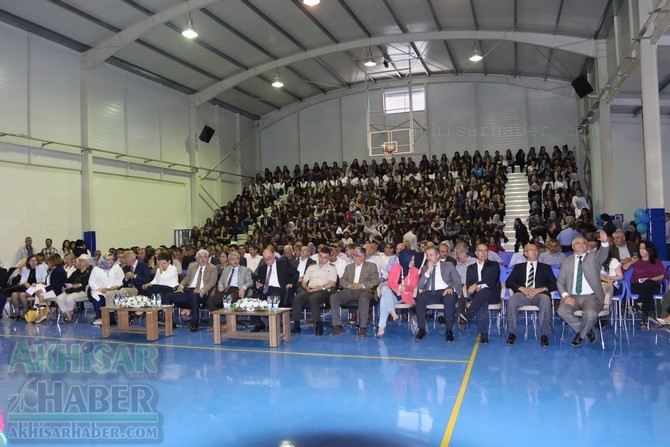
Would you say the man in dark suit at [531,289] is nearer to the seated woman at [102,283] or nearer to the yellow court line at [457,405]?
the yellow court line at [457,405]

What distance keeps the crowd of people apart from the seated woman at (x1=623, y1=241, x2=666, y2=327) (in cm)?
2

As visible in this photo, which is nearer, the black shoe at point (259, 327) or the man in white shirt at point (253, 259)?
the black shoe at point (259, 327)

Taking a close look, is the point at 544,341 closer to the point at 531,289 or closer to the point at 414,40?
the point at 531,289

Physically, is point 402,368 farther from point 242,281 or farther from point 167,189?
point 167,189

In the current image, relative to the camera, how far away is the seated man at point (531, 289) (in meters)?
6.19

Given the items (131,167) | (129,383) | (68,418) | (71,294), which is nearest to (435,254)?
(129,383)

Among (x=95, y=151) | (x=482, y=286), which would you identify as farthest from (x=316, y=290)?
(x=95, y=151)

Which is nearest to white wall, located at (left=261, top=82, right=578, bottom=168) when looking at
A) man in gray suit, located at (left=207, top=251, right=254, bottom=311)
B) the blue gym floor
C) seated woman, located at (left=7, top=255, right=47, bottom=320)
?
man in gray suit, located at (left=207, top=251, right=254, bottom=311)

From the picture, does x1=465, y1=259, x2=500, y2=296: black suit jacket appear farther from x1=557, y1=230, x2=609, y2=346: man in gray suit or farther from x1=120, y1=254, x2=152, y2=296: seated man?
x1=120, y1=254, x2=152, y2=296: seated man

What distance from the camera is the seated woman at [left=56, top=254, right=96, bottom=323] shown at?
877cm

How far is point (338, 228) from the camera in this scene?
629 inches

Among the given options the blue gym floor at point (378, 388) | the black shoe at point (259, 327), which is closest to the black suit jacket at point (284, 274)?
the black shoe at point (259, 327)

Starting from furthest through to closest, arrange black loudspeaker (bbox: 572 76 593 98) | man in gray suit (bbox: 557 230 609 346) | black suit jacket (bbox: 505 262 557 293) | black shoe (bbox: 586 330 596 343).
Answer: black loudspeaker (bbox: 572 76 593 98), black suit jacket (bbox: 505 262 557 293), black shoe (bbox: 586 330 596 343), man in gray suit (bbox: 557 230 609 346)

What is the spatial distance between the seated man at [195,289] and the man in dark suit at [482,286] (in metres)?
3.81
